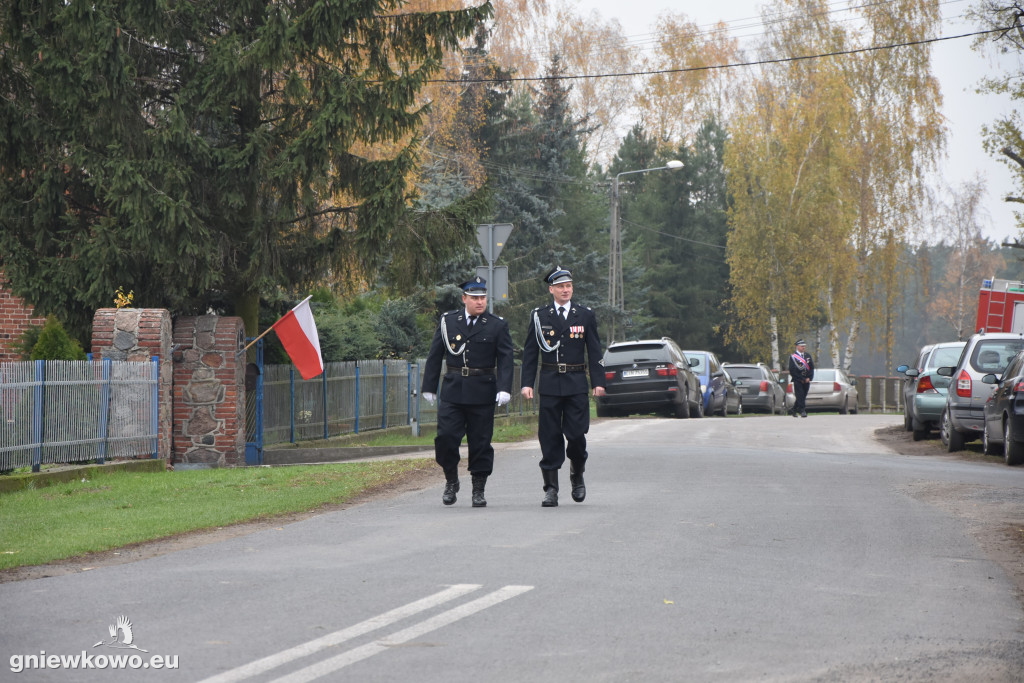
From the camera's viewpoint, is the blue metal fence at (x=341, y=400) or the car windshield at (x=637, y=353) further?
the car windshield at (x=637, y=353)

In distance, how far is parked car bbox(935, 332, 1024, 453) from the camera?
60.4 feet

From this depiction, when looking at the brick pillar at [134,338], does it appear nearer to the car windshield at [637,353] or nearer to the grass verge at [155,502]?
the grass verge at [155,502]

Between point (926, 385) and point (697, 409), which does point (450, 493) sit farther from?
point (697, 409)

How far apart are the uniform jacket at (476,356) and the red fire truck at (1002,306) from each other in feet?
56.8

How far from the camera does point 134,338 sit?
16203 millimetres

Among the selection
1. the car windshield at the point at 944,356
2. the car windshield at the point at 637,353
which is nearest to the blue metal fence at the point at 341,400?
the car windshield at the point at 637,353

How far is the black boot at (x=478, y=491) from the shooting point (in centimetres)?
1074

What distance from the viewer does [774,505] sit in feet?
35.5

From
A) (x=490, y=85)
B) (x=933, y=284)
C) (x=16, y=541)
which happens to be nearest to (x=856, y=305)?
(x=490, y=85)

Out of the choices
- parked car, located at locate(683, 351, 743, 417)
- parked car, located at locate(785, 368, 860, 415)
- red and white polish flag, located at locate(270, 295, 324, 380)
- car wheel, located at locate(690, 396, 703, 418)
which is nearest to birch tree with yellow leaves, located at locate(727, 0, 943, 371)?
parked car, located at locate(785, 368, 860, 415)

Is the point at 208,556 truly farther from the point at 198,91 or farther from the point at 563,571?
the point at 198,91

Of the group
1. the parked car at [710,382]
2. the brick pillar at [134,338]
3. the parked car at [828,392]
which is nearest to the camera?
the brick pillar at [134,338]

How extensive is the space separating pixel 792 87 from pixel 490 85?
66.6 ft

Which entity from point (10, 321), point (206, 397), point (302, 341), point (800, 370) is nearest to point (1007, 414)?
point (302, 341)
